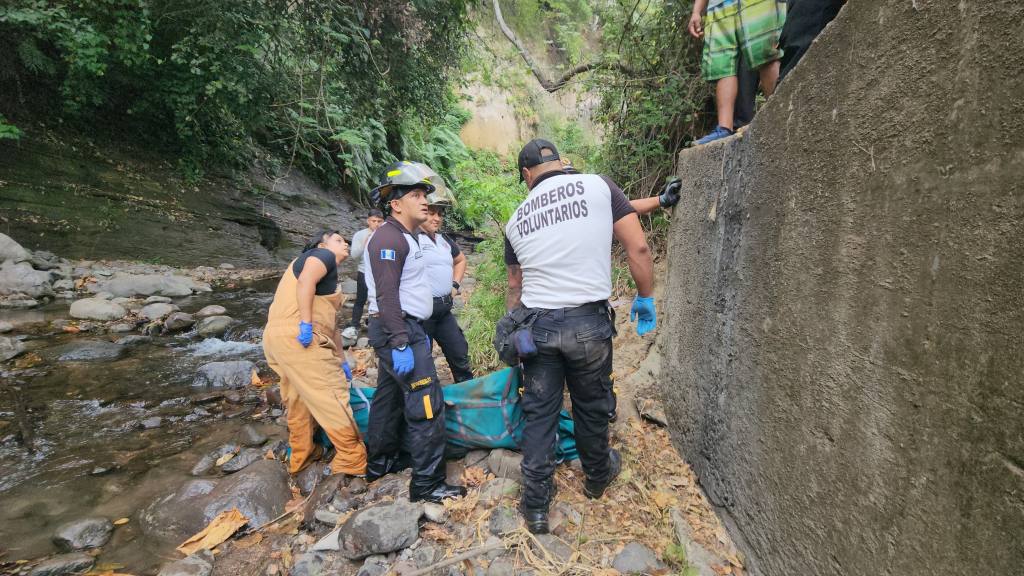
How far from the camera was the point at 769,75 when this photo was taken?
2.98 meters

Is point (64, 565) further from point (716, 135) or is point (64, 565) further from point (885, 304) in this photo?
point (716, 135)

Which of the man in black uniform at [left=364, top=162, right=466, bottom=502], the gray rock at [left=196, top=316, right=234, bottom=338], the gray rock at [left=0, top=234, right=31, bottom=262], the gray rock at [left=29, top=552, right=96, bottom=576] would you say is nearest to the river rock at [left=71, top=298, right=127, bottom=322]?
the gray rock at [left=196, top=316, right=234, bottom=338]

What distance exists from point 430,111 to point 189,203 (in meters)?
6.25

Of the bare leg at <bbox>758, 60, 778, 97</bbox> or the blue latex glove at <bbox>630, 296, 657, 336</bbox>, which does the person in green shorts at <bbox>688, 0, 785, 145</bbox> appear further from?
the blue latex glove at <bbox>630, 296, 657, 336</bbox>

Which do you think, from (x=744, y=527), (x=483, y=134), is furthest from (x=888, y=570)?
(x=483, y=134)

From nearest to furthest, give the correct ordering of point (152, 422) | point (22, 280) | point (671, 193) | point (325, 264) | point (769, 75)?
point (769, 75)
point (671, 193)
point (325, 264)
point (152, 422)
point (22, 280)

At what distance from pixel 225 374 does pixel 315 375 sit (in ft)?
9.93

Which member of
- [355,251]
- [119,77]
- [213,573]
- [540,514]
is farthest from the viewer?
[119,77]

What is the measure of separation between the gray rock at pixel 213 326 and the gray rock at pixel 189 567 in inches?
198

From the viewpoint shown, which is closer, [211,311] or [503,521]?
[503,521]

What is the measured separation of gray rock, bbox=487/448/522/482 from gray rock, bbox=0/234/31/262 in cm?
954

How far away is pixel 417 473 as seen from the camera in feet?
9.92

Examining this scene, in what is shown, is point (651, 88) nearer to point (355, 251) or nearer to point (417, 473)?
point (355, 251)

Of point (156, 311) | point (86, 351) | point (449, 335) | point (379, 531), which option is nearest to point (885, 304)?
point (379, 531)
